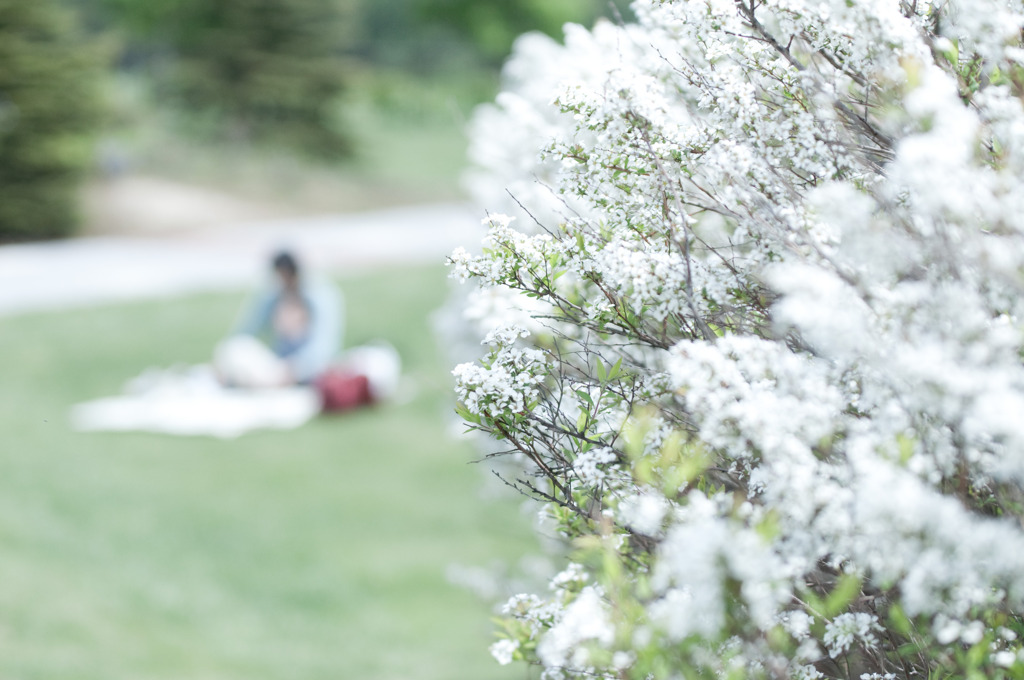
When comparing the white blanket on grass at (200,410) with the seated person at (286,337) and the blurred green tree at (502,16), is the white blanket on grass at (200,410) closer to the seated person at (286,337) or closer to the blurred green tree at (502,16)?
the seated person at (286,337)

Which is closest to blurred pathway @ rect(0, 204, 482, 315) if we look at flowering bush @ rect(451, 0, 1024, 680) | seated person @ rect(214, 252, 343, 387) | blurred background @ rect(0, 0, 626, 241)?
blurred background @ rect(0, 0, 626, 241)

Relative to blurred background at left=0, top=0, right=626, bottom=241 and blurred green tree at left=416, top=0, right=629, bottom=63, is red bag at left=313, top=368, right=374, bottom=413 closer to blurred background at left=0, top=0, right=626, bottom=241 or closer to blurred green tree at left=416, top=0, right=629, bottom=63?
blurred background at left=0, top=0, right=626, bottom=241

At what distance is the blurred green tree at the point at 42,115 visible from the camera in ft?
60.5

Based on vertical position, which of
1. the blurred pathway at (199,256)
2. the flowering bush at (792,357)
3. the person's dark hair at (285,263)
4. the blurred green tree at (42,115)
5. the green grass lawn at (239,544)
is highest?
the blurred green tree at (42,115)

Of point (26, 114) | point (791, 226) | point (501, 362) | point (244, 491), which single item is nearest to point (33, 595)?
point (244, 491)

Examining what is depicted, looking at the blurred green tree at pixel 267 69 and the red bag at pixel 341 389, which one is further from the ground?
the blurred green tree at pixel 267 69

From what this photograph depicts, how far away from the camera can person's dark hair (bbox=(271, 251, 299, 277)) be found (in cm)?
953

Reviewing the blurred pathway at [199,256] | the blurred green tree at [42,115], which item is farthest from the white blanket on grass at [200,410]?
the blurred green tree at [42,115]

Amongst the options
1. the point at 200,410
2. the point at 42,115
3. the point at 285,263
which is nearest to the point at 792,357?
the point at 285,263

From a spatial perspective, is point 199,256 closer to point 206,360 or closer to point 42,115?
point 42,115

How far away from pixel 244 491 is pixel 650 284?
6.62 meters

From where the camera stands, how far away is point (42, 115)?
18750 mm

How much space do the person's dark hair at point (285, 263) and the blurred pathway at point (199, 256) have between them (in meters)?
3.17

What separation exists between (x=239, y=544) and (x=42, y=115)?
48.6 ft
